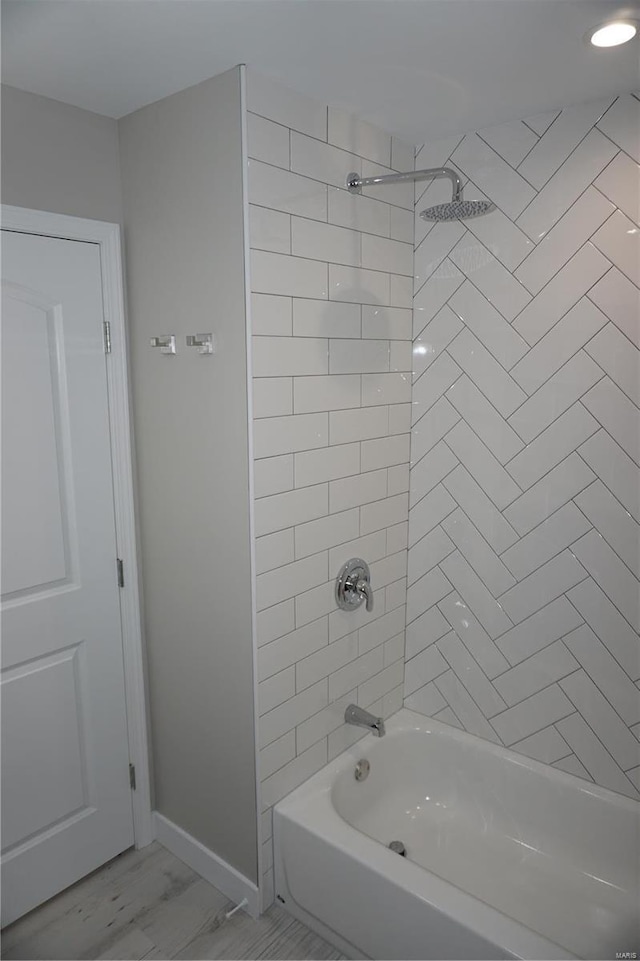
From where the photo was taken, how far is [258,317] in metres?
1.79

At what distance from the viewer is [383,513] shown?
94.7 inches

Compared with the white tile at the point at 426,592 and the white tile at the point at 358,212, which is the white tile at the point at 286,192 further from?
the white tile at the point at 426,592

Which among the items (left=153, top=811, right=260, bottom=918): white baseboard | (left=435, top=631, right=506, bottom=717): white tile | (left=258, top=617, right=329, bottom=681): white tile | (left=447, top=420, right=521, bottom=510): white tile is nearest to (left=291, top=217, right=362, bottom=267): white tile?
(left=447, top=420, right=521, bottom=510): white tile

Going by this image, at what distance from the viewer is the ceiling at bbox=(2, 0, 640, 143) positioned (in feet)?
4.65

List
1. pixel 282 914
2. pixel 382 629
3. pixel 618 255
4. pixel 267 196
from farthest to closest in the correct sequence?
pixel 382 629 < pixel 282 914 < pixel 618 255 < pixel 267 196

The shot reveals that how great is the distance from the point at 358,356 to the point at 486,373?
1.55 feet

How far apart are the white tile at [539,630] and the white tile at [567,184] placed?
4.11 feet

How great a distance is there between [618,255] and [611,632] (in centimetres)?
120

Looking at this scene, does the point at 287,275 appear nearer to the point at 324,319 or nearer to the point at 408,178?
the point at 324,319

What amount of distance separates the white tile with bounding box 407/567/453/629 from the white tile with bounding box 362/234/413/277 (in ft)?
3.76

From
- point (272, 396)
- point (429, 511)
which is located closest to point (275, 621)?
point (272, 396)

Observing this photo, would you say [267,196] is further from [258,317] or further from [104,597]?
[104,597]

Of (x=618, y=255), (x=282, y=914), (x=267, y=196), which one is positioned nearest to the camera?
(x=267, y=196)

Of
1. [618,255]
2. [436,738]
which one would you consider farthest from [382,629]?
[618,255]
